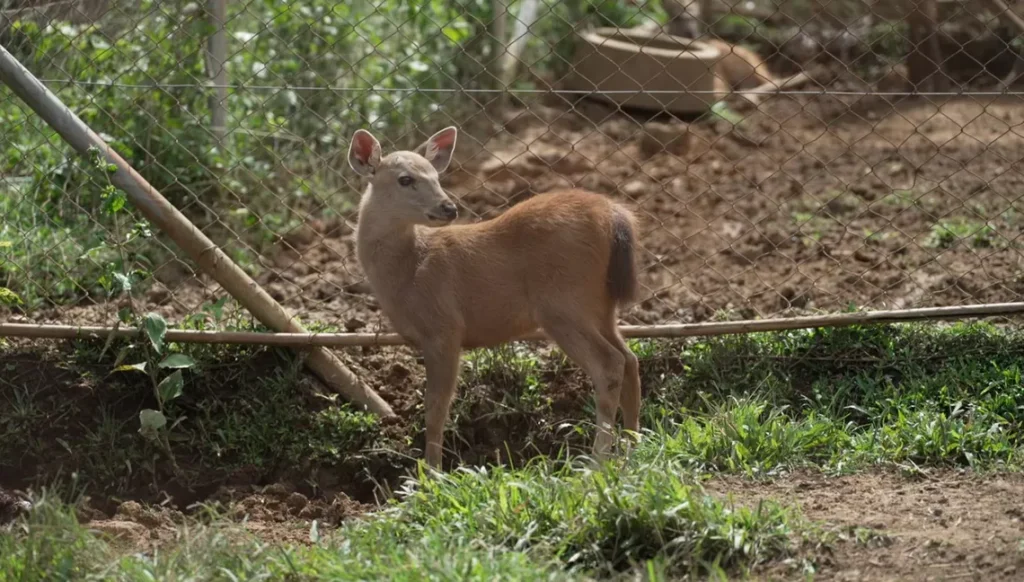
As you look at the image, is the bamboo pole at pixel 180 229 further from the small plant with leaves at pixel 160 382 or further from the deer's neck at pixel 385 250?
the deer's neck at pixel 385 250

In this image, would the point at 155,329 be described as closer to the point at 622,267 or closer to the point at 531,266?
the point at 531,266

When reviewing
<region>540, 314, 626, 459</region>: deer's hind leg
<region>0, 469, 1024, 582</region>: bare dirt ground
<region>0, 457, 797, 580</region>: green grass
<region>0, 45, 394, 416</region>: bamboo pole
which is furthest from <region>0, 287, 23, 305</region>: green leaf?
<region>540, 314, 626, 459</region>: deer's hind leg

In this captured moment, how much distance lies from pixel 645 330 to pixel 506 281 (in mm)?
772

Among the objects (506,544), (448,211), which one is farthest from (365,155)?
(506,544)

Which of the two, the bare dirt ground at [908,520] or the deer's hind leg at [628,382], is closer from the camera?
the bare dirt ground at [908,520]

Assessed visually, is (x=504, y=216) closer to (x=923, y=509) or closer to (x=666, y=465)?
(x=666, y=465)

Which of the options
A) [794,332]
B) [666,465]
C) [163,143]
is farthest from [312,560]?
[163,143]

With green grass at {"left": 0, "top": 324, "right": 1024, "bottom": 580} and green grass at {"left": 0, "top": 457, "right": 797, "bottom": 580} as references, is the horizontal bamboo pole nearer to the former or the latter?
green grass at {"left": 0, "top": 324, "right": 1024, "bottom": 580}

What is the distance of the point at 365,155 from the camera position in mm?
5516

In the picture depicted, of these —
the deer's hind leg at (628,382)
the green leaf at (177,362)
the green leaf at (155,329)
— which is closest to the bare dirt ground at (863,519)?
the green leaf at (177,362)

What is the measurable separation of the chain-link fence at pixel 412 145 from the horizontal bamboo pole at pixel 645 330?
0.21m

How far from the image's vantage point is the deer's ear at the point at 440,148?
18.5 ft

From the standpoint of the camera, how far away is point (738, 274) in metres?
6.50

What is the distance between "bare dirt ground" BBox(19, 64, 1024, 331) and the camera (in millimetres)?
6320
